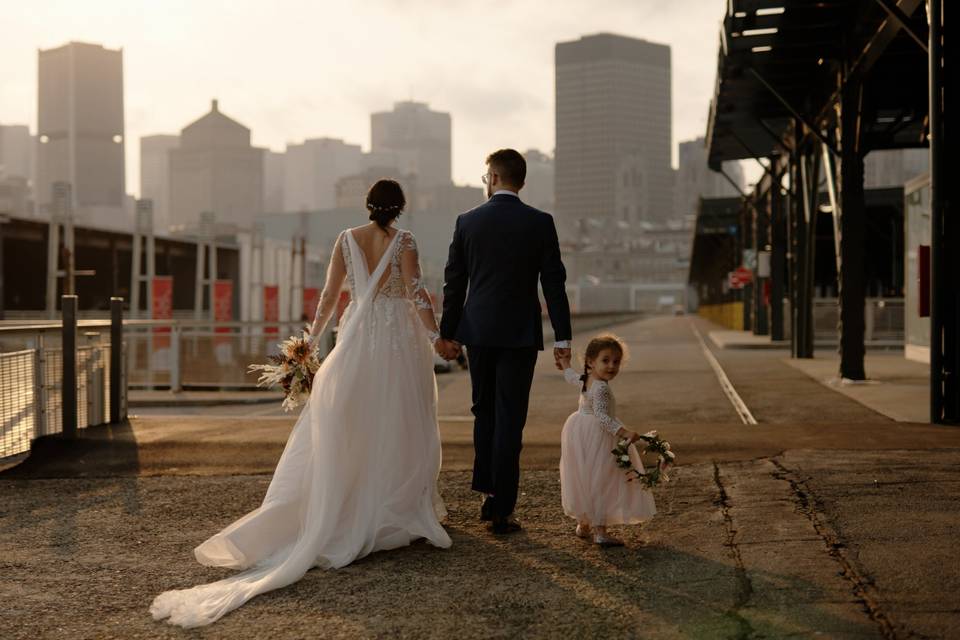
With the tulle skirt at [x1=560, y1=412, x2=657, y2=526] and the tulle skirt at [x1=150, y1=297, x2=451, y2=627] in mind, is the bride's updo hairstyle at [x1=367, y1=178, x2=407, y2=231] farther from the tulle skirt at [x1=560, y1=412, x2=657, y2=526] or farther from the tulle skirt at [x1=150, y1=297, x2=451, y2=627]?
the tulle skirt at [x1=560, y1=412, x2=657, y2=526]

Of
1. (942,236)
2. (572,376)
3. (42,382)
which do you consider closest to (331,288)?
(572,376)

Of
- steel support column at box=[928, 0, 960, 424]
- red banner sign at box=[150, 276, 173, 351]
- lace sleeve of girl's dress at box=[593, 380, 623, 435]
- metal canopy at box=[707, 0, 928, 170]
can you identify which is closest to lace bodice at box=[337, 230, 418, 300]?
lace sleeve of girl's dress at box=[593, 380, 623, 435]

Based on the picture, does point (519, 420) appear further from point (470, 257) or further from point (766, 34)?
point (766, 34)

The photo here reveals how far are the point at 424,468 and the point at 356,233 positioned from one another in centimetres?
121

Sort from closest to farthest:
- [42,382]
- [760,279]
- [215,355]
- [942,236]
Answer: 1. [42,382]
2. [942,236]
3. [215,355]
4. [760,279]

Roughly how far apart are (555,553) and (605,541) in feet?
0.83

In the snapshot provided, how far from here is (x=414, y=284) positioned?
5617 millimetres

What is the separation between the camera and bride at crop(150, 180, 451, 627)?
4.94 m

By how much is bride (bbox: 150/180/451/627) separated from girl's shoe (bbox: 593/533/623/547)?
2.26ft

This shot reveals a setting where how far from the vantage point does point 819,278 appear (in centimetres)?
5906

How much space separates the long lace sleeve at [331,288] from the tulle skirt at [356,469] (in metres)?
0.22

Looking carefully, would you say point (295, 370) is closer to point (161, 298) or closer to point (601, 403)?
point (601, 403)

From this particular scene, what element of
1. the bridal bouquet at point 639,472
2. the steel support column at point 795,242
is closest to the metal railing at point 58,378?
the bridal bouquet at point 639,472

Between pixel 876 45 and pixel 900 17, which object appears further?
pixel 876 45
